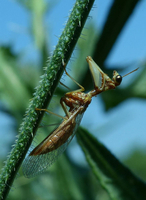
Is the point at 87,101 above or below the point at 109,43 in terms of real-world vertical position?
below

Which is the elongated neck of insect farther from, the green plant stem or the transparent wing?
the green plant stem

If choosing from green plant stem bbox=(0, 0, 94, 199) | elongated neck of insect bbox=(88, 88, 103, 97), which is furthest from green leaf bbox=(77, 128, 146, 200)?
elongated neck of insect bbox=(88, 88, 103, 97)

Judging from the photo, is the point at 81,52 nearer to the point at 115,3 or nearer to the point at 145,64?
the point at 145,64

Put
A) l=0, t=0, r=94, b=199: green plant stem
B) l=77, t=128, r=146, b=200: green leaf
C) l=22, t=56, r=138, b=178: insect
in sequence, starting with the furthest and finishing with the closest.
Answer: l=22, t=56, r=138, b=178: insect < l=77, t=128, r=146, b=200: green leaf < l=0, t=0, r=94, b=199: green plant stem

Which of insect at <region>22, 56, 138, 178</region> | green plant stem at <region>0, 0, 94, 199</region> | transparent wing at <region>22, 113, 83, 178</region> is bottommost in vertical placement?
transparent wing at <region>22, 113, 83, 178</region>

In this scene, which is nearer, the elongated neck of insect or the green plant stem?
the green plant stem

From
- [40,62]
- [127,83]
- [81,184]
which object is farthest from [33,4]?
[81,184]
